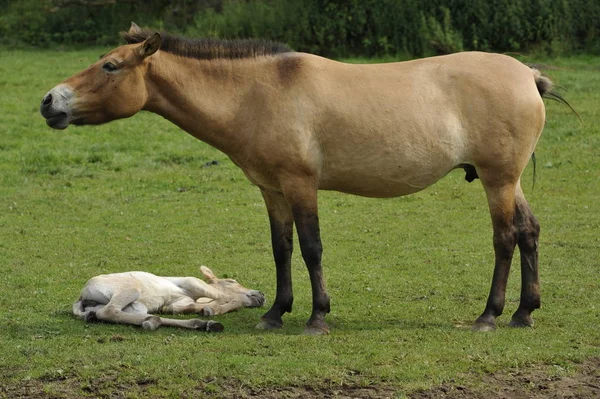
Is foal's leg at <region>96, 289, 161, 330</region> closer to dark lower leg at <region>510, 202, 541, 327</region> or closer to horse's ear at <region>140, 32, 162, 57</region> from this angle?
horse's ear at <region>140, 32, 162, 57</region>

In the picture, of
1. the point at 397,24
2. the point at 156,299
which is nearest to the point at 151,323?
the point at 156,299

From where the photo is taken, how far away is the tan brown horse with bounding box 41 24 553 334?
838 centimetres

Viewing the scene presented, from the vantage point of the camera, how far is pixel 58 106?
8211mm

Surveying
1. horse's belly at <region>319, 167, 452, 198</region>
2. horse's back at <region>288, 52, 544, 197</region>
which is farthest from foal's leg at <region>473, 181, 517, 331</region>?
horse's belly at <region>319, 167, 452, 198</region>

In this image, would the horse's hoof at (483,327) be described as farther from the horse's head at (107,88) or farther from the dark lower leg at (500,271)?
the horse's head at (107,88)

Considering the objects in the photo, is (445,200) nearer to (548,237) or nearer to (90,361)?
(548,237)

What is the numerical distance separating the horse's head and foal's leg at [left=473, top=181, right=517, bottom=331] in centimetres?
291

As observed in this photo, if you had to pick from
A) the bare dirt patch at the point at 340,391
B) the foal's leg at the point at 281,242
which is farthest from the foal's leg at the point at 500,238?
the foal's leg at the point at 281,242

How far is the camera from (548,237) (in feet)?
39.6

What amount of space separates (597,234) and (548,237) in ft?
1.93

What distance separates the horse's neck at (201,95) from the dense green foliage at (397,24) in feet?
45.7

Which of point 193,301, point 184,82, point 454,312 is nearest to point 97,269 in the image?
point 193,301

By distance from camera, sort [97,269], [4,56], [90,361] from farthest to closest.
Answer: [4,56], [97,269], [90,361]

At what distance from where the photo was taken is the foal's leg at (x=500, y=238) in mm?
8695
